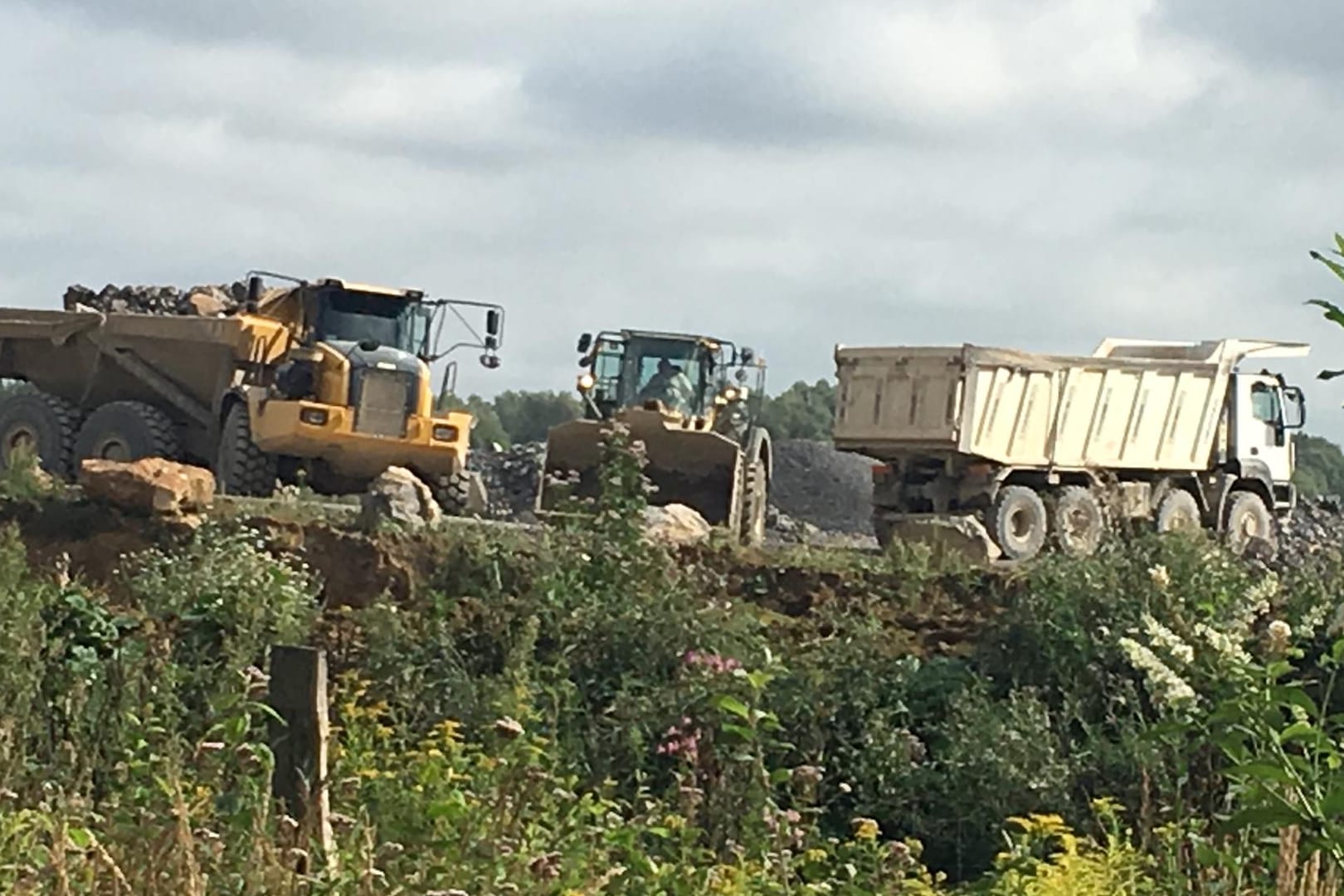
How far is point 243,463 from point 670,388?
183 inches

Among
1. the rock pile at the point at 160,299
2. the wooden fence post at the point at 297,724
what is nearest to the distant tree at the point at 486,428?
the rock pile at the point at 160,299

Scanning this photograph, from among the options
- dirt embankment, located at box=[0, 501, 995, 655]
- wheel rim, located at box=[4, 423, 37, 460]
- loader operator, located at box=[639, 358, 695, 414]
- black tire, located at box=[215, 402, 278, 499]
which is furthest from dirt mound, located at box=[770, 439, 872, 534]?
dirt embankment, located at box=[0, 501, 995, 655]

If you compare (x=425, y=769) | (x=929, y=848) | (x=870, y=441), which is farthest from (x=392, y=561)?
(x=870, y=441)

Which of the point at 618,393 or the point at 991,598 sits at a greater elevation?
the point at 618,393

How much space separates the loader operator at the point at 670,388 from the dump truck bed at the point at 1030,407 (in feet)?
7.54

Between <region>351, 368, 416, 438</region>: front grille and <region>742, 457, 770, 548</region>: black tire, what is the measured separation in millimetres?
3222

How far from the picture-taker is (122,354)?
915 inches

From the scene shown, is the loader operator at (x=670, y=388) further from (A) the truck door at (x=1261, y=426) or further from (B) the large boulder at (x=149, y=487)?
(B) the large boulder at (x=149, y=487)

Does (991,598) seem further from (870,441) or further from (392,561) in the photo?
(870,441)

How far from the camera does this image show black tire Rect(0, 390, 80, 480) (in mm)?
22969

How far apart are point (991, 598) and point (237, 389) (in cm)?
1082

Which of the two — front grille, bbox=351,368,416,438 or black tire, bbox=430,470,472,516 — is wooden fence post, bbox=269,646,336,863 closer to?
front grille, bbox=351,368,416,438

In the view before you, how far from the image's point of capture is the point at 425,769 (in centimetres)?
752

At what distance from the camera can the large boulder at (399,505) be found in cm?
1449
